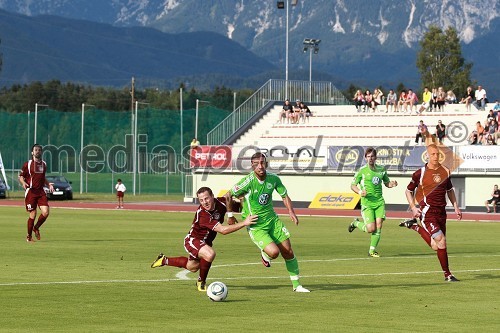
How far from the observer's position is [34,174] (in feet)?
102

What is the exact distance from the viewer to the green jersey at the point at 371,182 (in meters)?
27.7

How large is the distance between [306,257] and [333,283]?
658cm

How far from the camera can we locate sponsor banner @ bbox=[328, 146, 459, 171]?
58569mm

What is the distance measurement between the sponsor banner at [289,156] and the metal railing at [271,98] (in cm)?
671

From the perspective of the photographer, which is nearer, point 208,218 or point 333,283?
point 208,218

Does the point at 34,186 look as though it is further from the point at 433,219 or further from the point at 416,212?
the point at 433,219

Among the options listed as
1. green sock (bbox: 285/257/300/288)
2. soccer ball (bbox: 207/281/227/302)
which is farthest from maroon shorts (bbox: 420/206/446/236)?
soccer ball (bbox: 207/281/227/302)

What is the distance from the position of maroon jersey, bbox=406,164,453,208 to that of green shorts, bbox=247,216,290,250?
363 centimetres

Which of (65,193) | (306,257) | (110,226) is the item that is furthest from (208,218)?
(65,193)

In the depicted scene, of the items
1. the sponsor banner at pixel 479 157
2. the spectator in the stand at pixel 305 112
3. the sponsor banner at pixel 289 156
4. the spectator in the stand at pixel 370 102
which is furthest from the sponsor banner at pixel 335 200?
the spectator in the stand at pixel 370 102

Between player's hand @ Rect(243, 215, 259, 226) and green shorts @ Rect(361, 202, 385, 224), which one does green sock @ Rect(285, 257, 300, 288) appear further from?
green shorts @ Rect(361, 202, 385, 224)

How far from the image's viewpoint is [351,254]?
28078 mm

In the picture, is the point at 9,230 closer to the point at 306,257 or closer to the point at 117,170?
the point at 306,257

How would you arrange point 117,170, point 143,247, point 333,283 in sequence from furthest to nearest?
point 117,170, point 143,247, point 333,283
